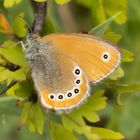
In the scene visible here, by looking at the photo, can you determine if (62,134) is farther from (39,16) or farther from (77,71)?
(39,16)

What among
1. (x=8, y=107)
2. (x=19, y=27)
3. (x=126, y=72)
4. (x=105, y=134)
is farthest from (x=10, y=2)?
(x=126, y=72)

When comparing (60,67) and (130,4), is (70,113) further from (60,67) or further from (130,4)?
(130,4)

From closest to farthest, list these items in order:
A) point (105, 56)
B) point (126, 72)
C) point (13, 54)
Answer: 1. point (13, 54)
2. point (105, 56)
3. point (126, 72)

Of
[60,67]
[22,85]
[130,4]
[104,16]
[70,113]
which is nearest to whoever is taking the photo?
[22,85]

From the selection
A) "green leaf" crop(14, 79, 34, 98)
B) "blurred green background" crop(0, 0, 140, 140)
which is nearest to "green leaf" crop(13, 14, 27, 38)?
"green leaf" crop(14, 79, 34, 98)

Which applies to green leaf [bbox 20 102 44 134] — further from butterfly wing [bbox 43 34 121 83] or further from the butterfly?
butterfly wing [bbox 43 34 121 83]

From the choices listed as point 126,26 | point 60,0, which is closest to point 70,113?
point 60,0

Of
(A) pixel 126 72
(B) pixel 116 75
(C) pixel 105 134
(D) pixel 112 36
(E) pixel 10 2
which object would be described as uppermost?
(E) pixel 10 2

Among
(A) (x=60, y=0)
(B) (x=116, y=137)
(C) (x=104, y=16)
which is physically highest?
(A) (x=60, y=0)
